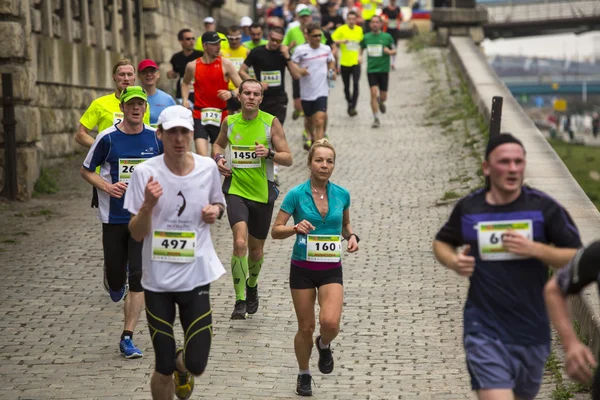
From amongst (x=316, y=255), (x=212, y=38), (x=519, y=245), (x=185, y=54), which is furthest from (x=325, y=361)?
(x=185, y=54)

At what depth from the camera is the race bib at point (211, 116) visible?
13.7 m

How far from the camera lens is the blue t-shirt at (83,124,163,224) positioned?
344 inches

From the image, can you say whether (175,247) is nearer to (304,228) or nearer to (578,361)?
(304,228)

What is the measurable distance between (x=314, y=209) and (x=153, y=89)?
11.7 feet

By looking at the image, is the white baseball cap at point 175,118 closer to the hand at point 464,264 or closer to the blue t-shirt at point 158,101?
the hand at point 464,264

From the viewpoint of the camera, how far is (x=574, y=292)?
5258mm

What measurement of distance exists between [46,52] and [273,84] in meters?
3.49

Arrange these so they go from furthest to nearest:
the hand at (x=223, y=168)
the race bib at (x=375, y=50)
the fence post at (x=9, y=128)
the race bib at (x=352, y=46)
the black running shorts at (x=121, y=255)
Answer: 1. the race bib at (x=352, y=46)
2. the race bib at (x=375, y=50)
3. the fence post at (x=9, y=128)
4. the hand at (x=223, y=168)
5. the black running shorts at (x=121, y=255)

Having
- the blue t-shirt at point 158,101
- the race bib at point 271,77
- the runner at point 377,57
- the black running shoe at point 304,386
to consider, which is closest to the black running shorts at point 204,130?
the race bib at point 271,77

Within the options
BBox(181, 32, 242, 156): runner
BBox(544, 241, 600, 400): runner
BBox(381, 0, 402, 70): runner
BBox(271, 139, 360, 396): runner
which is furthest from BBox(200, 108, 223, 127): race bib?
BBox(381, 0, 402, 70): runner

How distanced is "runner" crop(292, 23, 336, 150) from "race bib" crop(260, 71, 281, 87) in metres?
1.55

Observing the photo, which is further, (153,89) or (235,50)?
(235,50)

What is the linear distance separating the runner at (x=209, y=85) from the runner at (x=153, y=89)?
75.8 inches

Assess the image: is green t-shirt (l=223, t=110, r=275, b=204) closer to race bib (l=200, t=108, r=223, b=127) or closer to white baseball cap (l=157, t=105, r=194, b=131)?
white baseball cap (l=157, t=105, r=194, b=131)
